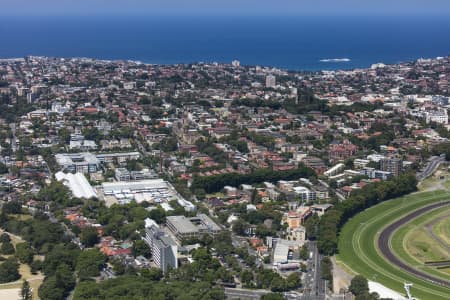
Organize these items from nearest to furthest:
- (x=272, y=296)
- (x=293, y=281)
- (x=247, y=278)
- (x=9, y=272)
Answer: (x=272, y=296) → (x=293, y=281) → (x=247, y=278) → (x=9, y=272)

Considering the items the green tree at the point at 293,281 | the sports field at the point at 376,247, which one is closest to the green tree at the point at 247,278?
the green tree at the point at 293,281

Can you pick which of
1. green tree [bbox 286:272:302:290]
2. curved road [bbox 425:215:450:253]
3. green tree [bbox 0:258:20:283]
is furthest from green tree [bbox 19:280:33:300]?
curved road [bbox 425:215:450:253]

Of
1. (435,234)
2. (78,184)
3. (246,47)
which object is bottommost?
(246,47)

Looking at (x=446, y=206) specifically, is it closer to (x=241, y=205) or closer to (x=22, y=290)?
(x=241, y=205)

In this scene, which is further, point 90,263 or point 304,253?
point 304,253

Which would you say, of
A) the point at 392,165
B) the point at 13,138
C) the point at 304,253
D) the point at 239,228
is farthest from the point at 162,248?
the point at 13,138

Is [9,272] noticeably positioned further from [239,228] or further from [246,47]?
[246,47]
